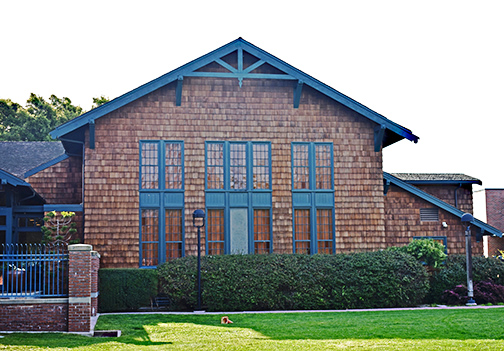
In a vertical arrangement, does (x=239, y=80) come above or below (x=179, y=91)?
above

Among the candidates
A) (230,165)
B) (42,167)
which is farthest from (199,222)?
(42,167)

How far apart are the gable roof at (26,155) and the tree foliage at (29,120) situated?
16.5 metres

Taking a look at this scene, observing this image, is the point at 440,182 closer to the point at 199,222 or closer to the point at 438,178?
the point at 438,178

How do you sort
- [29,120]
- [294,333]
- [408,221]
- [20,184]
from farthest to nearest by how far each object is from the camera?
[29,120]
[408,221]
[20,184]
[294,333]

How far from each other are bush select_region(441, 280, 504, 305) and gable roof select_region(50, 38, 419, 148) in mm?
5583

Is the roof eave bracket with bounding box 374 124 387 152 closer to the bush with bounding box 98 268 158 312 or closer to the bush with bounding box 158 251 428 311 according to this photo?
the bush with bounding box 158 251 428 311

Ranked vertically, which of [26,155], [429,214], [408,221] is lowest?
[408,221]

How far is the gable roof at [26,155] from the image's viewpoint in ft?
89.8

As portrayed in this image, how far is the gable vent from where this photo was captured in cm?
2461

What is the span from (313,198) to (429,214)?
5.19 meters

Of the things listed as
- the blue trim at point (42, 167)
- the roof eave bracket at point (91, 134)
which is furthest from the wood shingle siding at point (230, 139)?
the blue trim at point (42, 167)

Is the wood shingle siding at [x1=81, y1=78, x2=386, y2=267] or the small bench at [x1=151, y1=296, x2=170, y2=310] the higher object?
the wood shingle siding at [x1=81, y1=78, x2=386, y2=267]

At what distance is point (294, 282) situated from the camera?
64.6ft

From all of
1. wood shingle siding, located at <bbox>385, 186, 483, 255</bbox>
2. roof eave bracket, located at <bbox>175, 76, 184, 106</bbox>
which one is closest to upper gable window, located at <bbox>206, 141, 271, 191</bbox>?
roof eave bracket, located at <bbox>175, 76, 184, 106</bbox>
